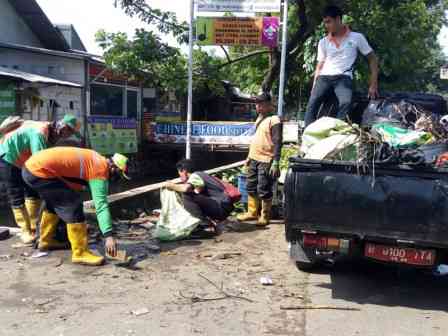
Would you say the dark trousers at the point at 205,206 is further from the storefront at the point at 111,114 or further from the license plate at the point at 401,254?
the storefront at the point at 111,114

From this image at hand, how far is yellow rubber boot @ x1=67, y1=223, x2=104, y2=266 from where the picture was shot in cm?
527

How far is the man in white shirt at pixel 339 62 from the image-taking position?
5945 mm

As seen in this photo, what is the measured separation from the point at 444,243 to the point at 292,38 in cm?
1040

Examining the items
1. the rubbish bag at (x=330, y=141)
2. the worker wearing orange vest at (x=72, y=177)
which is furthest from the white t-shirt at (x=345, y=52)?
the worker wearing orange vest at (x=72, y=177)

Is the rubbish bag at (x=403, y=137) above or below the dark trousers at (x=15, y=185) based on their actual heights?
above

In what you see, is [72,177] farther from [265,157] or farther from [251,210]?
[251,210]

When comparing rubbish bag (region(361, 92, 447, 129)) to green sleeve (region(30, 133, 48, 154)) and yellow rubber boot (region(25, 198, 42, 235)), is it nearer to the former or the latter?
green sleeve (region(30, 133, 48, 154))

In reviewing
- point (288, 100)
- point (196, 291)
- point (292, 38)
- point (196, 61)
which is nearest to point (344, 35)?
point (196, 291)

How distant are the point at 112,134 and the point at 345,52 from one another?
36.3 ft

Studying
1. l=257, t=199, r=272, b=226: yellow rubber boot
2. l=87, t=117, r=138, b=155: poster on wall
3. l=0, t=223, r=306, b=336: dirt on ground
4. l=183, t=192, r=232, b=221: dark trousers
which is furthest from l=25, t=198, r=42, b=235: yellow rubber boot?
l=87, t=117, r=138, b=155: poster on wall

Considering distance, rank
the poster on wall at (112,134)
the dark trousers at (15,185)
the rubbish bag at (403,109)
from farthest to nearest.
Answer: the poster on wall at (112,134) → the dark trousers at (15,185) → the rubbish bag at (403,109)

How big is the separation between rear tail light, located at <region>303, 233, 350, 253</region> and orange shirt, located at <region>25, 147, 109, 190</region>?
2038 mm

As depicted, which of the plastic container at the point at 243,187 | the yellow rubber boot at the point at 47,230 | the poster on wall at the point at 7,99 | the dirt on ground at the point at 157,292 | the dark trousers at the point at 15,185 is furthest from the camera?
the poster on wall at the point at 7,99

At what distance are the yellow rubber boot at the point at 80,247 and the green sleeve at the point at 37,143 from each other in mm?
1105
